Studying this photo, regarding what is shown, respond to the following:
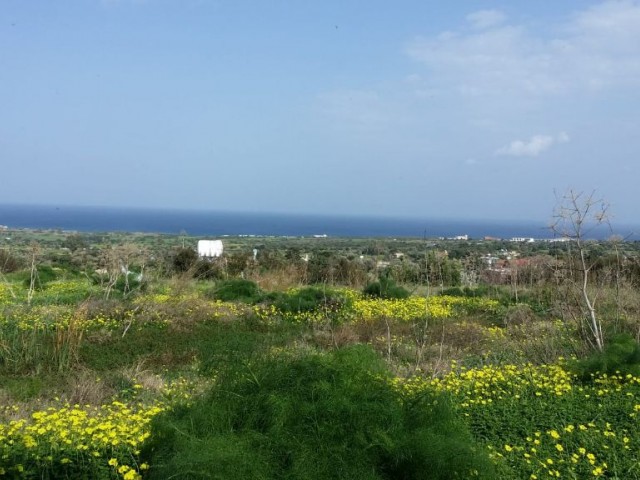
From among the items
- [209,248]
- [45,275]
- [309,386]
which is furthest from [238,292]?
[309,386]

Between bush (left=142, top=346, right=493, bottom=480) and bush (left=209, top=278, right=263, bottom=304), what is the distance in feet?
27.6

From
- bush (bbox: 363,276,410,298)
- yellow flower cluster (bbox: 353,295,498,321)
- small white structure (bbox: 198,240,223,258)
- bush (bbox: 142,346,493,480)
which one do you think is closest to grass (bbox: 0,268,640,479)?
bush (bbox: 142,346,493,480)

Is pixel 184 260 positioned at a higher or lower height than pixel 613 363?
higher

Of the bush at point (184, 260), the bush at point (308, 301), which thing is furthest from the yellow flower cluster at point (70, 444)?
the bush at point (184, 260)

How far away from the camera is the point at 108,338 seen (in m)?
9.15

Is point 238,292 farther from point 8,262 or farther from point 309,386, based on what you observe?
point 8,262

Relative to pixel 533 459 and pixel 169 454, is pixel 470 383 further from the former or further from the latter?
pixel 169 454

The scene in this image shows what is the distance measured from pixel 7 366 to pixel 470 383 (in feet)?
17.6

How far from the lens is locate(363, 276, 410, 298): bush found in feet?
44.2

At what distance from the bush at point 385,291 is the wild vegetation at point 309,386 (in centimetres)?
7

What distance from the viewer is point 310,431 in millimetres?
3641

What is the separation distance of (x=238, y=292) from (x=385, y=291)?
10.6ft

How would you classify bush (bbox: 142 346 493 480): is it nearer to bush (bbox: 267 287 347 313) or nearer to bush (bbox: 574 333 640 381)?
bush (bbox: 574 333 640 381)

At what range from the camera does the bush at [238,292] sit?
500 inches
